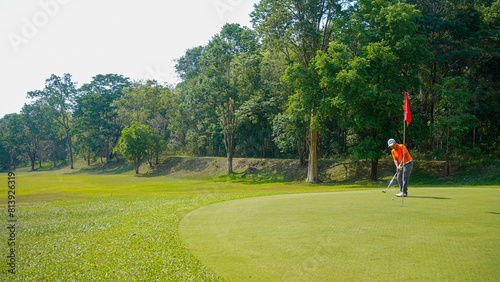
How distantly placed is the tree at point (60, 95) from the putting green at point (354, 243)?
8700 centimetres

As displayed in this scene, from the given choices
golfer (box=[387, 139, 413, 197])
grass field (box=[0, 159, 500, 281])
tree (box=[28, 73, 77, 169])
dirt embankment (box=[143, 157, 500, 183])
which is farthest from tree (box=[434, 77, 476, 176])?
tree (box=[28, 73, 77, 169])

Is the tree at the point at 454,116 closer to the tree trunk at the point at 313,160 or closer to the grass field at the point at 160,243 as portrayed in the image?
the tree trunk at the point at 313,160

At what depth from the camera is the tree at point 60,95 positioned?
3253 inches

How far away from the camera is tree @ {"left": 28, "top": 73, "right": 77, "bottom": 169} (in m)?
82.6

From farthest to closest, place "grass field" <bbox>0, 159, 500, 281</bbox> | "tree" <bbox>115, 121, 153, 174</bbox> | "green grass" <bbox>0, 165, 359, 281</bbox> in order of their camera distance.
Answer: "tree" <bbox>115, 121, 153, 174</bbox> < "green grass" <bbox>0, 165, 359, 281</bbox> < "grass field" <bbox>0, 159, 500, 281</bbox>

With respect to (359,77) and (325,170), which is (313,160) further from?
(359,77)

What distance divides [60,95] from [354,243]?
94.1 m

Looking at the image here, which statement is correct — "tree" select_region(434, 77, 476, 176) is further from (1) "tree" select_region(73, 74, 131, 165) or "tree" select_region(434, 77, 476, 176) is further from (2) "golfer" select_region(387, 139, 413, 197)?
(1) "tree" select_region(73, 74, 131, 165)

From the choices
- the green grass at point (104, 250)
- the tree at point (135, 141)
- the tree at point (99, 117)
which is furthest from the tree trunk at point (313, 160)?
the tree at point (99, 117)

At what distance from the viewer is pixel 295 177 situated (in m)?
37.9

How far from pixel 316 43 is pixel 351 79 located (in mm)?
9743

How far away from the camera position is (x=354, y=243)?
19.5 ft

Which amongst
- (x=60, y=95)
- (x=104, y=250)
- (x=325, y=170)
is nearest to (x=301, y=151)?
(x=325, y=170)

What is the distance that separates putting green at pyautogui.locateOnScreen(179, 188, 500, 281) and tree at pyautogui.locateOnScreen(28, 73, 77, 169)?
8700 cm
